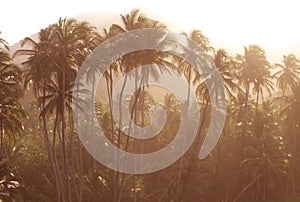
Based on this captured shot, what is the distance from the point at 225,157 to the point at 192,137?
15.6ft

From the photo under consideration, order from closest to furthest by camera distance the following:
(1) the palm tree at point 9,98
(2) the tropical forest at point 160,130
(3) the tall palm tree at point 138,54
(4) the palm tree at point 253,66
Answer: (1) the palm tree at point 9,98
(2) the tropical forest at point 160,130
(3) the tall palm tree at point 138,54
(4) the palm tree at point 253,66

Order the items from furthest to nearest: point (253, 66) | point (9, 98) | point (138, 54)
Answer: point (253, 66) → point (138, 54) → point (9, 98)

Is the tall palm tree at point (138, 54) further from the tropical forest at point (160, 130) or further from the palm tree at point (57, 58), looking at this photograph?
the palm tree at point (57, 58)

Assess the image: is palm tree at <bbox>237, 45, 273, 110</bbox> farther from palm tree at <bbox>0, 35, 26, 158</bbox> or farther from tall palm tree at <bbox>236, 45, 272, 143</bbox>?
palm tree at <bbox>0, 35, 26, 158</bbox>

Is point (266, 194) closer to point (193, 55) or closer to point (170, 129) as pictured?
point (170, 129)

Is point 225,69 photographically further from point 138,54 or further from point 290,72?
point 290,72

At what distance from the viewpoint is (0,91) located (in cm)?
2955

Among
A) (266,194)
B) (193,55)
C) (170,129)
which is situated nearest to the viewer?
(193,55)

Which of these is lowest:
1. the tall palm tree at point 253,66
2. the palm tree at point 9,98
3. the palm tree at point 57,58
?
the palm tree at point 9,98

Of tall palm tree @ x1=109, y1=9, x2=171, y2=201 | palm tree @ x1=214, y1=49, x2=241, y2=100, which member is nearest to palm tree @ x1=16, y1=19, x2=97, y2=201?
tall palm tree @ x1=109, y1=9, x2=171, y2=201

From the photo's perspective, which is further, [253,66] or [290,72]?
[290,72]

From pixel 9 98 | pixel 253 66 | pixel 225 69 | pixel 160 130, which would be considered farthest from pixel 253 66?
pixel 9 98

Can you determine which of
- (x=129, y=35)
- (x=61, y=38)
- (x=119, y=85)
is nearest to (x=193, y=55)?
(x=129, y=35)

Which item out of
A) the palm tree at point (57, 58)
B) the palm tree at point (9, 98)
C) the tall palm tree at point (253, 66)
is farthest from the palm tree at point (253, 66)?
the palm tree at point (9, 98)
